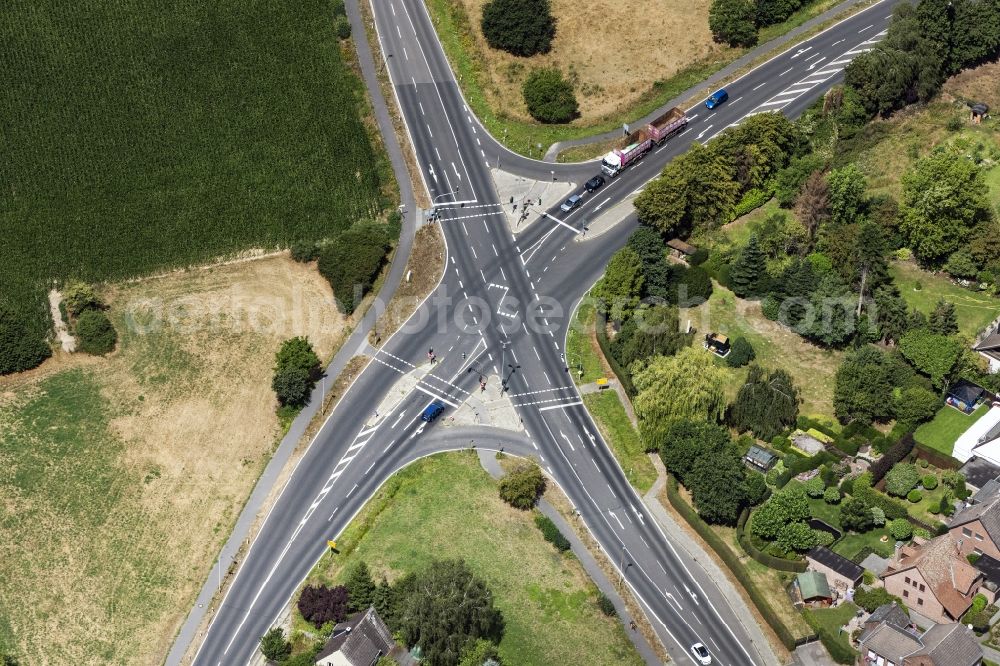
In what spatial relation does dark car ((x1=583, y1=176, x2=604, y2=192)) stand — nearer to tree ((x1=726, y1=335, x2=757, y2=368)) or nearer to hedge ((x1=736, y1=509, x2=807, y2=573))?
tree ((x1=726, y1=335, x2=757, y2=368))

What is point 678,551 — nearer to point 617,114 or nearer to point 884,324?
point 884,324

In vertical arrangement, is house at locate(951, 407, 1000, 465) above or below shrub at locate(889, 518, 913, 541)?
above

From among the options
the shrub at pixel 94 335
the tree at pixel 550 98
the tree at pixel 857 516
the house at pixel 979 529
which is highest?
the tree at pixel 550 98

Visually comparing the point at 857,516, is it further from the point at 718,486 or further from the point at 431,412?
the point at 431,412

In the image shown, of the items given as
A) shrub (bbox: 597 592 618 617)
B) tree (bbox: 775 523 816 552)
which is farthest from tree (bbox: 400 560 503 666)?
tree (bbox: 775 523 816 552)

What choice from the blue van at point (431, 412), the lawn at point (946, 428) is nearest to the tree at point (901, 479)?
the lawn at point (946, 428)

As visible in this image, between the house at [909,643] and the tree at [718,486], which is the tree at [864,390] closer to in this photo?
the tree at [718,486]

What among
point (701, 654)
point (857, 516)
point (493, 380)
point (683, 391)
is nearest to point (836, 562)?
point (857, 516)
